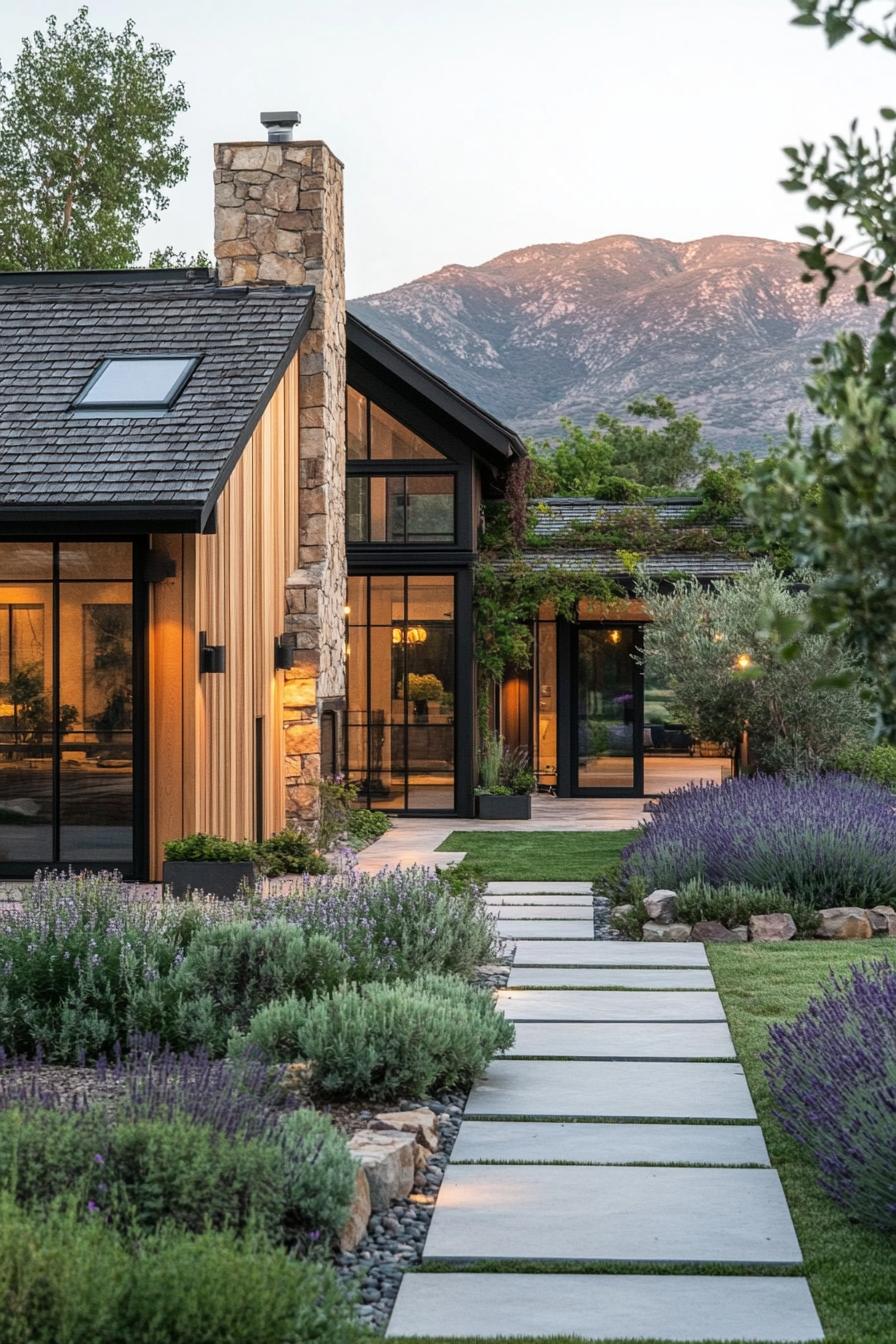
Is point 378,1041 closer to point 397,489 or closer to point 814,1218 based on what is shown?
point 814,1218

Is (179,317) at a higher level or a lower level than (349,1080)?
higher

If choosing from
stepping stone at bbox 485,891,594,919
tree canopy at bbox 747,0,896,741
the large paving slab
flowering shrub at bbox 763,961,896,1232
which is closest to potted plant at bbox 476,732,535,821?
stepping stone at bbox 485,891,594,919

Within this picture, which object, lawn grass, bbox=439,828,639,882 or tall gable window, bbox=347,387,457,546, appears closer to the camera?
lawn grass, bbox=439,828,639,882

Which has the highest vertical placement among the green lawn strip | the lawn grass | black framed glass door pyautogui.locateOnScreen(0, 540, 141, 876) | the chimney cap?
the chimney cap

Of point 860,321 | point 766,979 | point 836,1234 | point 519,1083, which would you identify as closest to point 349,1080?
point 519,1083

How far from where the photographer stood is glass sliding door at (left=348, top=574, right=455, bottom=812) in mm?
19641

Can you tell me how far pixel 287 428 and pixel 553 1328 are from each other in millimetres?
12256

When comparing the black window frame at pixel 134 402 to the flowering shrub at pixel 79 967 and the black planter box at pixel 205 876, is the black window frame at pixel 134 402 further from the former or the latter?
the flowering shrub at pixel 79 967

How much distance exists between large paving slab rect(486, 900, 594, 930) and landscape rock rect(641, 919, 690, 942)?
0.68 meters

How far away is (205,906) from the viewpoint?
8461mm

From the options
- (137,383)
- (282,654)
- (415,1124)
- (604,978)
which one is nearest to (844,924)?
(604,978)

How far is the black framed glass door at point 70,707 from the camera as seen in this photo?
12.5 meters

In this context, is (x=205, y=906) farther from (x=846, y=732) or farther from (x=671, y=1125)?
(x=846, y=732)

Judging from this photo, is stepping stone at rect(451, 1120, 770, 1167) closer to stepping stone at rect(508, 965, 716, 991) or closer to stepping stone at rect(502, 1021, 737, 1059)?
stepping stone at rect(502, 1021, 737, 1059)
